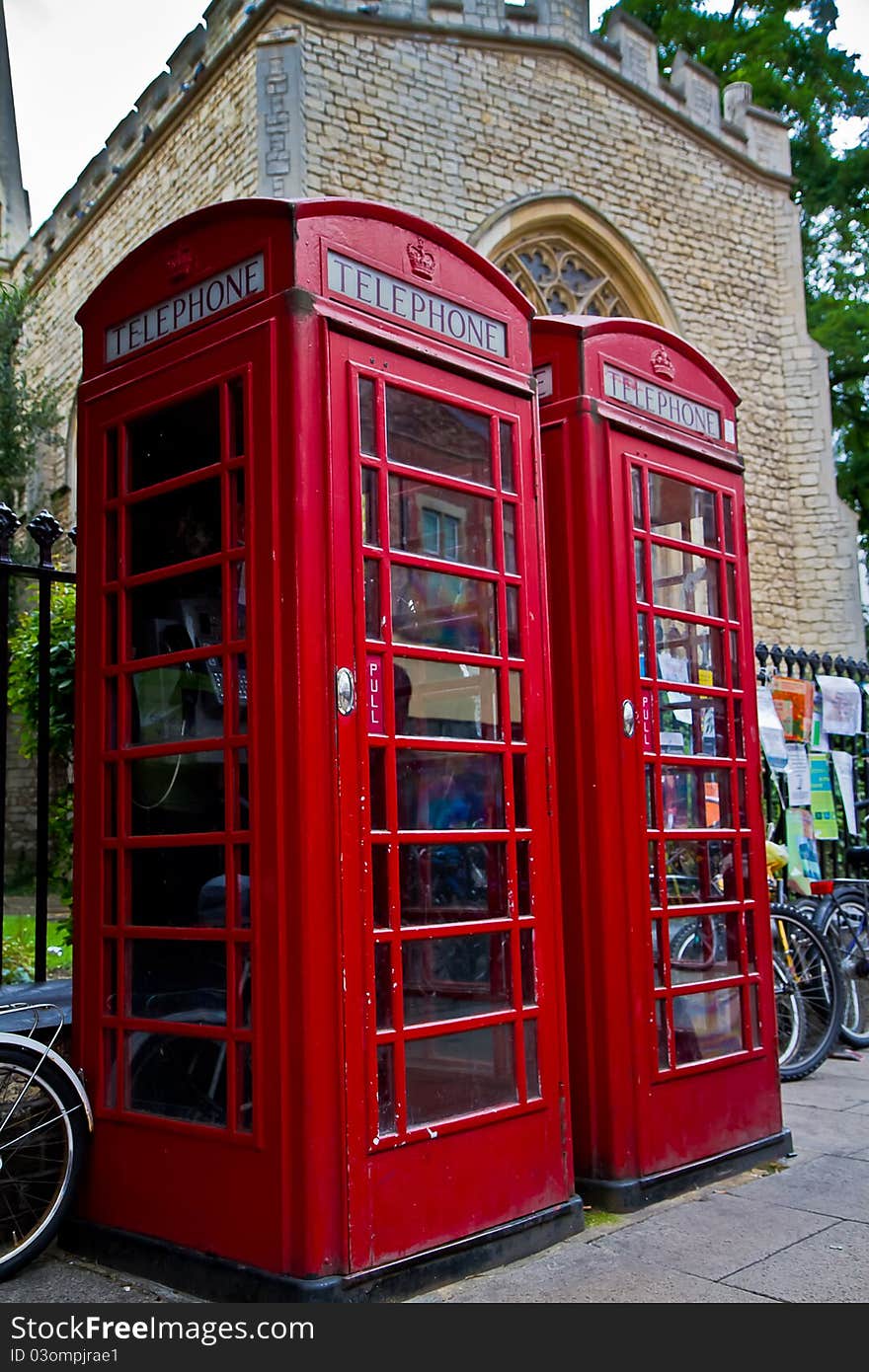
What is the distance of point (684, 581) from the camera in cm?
442

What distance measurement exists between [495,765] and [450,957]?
0.57 metres

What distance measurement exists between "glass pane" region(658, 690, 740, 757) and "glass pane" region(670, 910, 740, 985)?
597 mm

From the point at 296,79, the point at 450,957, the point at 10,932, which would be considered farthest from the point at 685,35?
the point at 450,957

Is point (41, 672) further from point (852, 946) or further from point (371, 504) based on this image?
point (852, 946)

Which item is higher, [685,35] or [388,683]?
[685,35]

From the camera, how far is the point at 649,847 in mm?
4086

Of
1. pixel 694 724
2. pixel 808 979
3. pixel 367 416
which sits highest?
pixel 367 416

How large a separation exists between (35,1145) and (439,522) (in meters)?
2.06

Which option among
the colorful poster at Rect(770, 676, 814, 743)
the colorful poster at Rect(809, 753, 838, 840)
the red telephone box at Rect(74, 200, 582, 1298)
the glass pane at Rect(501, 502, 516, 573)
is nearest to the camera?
the red telephone box at Rect(74, 200, 582, 1298)

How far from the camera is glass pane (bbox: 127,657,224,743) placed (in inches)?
128

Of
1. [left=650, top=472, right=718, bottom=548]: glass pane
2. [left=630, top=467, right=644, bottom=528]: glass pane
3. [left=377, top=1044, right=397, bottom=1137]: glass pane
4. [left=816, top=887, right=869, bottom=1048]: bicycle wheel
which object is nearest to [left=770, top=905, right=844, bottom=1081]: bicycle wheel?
[left=816, top=887, right=869, bottom=1048]: bicycle wheel

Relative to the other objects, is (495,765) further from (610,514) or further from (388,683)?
(610,514)

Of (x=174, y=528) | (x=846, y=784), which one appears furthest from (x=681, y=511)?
(x=846, y=784)

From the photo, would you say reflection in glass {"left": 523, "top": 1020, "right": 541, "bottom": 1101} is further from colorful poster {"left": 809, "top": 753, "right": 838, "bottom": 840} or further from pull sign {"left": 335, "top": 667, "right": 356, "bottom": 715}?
colorful poster {"left": 809, "top": 753, "right": 838, "bottom": 840}
